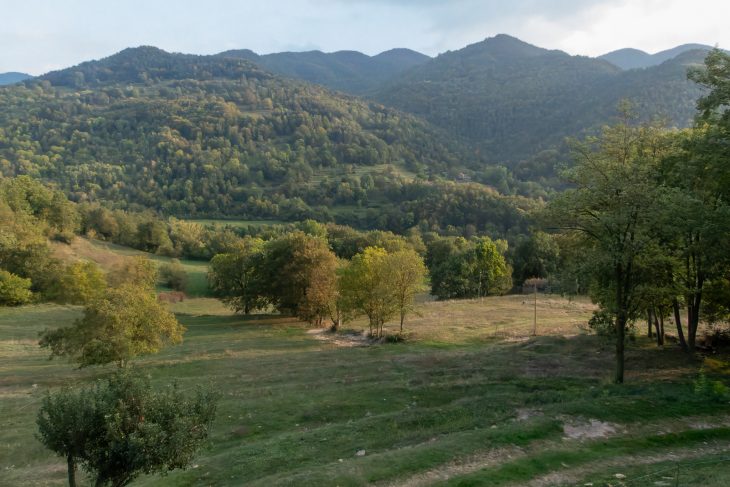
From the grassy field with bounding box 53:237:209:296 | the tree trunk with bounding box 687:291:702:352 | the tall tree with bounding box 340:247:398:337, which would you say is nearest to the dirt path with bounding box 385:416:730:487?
the tree trunk with bounding box 687:291:702:352

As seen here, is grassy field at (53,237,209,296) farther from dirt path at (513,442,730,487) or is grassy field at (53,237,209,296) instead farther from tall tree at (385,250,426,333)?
dirt path at (513,442,730,487)

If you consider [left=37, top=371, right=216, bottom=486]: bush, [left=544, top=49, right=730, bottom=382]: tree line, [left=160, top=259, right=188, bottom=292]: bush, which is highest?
[left=544, top=49, right=730, bottom=382]: tree line

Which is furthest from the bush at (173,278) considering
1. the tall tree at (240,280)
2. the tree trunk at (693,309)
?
the tree trunk at (693,309)

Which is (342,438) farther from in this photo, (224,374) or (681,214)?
(224,374)

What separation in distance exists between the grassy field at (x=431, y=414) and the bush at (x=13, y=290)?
3227 cm

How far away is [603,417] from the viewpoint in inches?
687

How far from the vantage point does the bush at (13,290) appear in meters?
75.8

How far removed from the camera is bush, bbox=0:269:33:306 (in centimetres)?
7581

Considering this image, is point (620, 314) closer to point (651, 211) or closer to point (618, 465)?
point (651, 211)

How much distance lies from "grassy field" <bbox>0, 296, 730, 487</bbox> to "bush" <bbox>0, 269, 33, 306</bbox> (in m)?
32.3

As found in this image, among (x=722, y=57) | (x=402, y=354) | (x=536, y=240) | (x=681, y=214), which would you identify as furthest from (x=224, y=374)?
(x=536, y=240)

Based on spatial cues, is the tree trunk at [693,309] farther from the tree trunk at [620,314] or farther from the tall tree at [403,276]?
the tall tree at [403,276]

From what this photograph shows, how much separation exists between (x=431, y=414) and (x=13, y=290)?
80291mm

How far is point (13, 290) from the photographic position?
76438 millimetres
